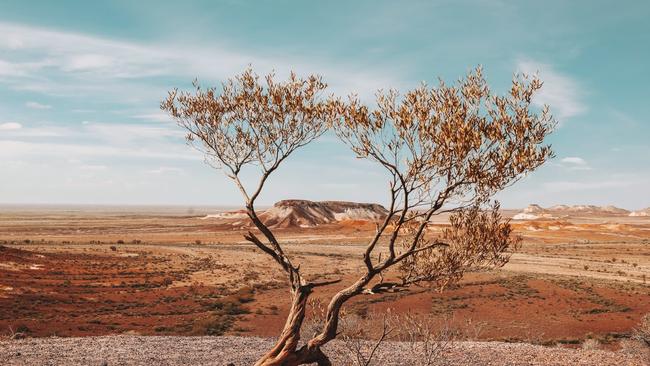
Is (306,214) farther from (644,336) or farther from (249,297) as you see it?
(644,336)

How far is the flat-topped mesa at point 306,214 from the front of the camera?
548 ft

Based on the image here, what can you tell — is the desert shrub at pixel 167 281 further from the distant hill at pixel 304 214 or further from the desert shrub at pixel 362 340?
the distant hill at pixel 304 214

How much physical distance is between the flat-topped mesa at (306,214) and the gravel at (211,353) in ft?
449

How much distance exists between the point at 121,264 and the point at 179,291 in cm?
2196

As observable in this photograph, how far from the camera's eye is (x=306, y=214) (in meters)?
175

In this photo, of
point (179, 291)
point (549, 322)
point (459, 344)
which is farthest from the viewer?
point (179, 291)

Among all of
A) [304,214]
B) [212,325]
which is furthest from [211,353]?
[304,214]

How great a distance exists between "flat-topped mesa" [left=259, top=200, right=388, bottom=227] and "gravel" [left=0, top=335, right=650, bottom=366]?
449 feet

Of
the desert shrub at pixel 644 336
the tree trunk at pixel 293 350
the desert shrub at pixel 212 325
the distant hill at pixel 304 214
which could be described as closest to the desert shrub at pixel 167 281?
the desert shrub at pixel 212 325

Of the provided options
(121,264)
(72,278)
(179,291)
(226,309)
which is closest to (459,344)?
(226,309)

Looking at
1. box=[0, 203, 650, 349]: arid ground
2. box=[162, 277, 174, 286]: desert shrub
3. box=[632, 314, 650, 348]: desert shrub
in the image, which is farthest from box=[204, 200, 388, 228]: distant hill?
box=[632, 314, 650, 348]: desert shrub

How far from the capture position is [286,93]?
15.4 m

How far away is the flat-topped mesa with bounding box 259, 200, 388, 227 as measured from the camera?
548 ft

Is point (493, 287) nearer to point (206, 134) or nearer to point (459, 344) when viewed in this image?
point (459, 344)
